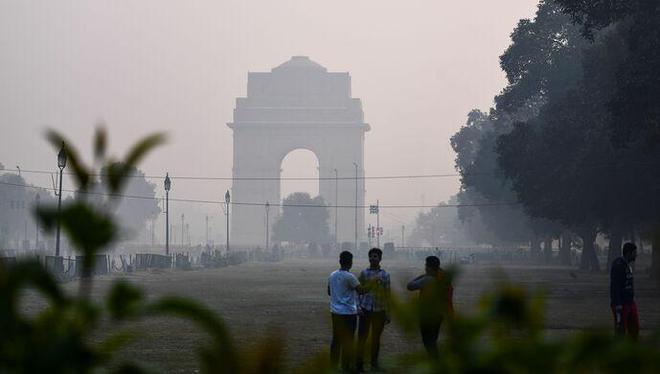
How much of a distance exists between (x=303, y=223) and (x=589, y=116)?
120677 mm

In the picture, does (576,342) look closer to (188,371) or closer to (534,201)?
(188,371)

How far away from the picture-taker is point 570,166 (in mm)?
43438

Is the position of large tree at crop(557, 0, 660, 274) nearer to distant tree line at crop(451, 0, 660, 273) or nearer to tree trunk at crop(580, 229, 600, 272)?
distant tree line at crop(451, 0, 660, 273)

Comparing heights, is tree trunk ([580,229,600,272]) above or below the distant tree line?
below

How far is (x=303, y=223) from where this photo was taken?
160 m

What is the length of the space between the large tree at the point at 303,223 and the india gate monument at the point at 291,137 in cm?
208

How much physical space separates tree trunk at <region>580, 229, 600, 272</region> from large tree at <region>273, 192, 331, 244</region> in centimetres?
9912

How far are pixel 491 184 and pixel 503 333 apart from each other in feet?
227

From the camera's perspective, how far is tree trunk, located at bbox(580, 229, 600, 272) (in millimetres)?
58125

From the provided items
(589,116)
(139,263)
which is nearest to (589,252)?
(589,116)

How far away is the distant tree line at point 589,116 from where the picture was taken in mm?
29609

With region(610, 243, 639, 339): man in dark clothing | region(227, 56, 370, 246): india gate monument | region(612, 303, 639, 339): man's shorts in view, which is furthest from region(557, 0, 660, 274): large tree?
region(227, 56, 370, 246): india gate monument

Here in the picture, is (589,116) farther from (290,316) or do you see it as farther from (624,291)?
(624,291)

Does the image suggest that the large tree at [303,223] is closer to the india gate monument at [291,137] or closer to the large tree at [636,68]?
the india gate monument at [291,137]
